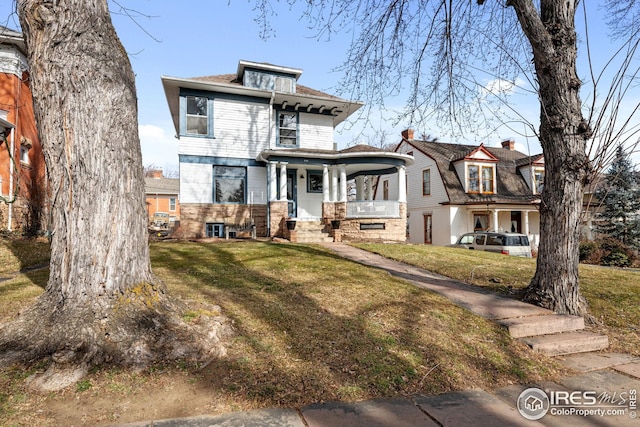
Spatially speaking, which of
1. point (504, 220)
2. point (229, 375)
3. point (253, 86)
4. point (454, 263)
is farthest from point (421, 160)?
point (229, 375)

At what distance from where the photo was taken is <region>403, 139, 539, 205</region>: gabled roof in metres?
21.0

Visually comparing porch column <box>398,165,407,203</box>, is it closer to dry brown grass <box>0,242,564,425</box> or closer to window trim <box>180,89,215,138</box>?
window trim <box>180,89,215,138</box>

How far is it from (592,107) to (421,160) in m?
19.5

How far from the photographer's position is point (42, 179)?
12.2 meters

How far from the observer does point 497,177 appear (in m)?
22.6

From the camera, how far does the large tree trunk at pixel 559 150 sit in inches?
188

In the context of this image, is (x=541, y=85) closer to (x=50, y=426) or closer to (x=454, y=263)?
(x=454, y=263)

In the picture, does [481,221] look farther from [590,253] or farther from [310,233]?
[310,233]

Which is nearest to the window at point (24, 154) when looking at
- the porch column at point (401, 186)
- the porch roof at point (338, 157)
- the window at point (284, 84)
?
the porch roof at point (338, 157)

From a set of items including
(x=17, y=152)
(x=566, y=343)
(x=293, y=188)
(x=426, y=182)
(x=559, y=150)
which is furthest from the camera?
(x=426, y=182)

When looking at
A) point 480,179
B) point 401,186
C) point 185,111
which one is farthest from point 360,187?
point 185,111

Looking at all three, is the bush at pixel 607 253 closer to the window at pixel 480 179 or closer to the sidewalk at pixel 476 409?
the window at pixel 480 179

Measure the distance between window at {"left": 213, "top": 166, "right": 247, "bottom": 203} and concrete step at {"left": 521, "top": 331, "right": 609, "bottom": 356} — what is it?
13177 millimetres

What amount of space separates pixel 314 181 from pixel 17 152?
1156 centimetres
